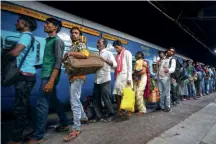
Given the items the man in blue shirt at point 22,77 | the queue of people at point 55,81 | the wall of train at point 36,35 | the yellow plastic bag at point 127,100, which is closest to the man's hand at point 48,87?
the queue of people at point 55,81

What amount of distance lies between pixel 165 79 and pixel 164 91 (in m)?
0.32

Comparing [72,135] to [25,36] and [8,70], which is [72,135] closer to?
[8,70]

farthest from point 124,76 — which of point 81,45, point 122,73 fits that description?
point 81,45

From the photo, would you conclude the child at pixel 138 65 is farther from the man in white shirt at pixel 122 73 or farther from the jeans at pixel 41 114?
the jeans at pixel 41 114

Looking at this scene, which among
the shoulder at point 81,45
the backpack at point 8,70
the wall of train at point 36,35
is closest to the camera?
the backpack at point 8,70

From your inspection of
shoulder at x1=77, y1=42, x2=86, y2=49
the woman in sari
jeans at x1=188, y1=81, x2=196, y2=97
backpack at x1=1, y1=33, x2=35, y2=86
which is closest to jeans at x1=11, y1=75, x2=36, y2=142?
backpack at x1=1, y1=33, x2=35, y2=86

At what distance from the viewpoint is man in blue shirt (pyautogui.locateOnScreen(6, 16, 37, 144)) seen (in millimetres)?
2484

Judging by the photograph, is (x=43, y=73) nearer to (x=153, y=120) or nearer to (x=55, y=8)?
(x=55, y=8)

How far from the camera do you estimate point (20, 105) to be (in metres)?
2.54

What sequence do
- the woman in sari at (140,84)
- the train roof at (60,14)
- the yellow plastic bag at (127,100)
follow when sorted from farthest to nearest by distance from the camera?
1. the woman in sari at (140,84)
2. the yellow plastic bag at (127,100)
3. the train roof at (60,14)

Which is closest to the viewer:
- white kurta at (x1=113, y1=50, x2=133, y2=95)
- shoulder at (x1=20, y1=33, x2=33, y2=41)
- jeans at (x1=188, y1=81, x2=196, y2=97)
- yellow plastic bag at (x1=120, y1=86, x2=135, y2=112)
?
shoulder at (x1=20, y1=33, x2=33, y2=41)

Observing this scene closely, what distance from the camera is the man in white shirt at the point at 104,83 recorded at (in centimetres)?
369

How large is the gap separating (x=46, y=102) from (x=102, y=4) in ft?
13.3

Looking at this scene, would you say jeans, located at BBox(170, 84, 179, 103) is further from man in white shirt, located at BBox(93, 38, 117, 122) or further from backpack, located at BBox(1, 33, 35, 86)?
backpack, located at BBox(1, 33, 35, 86)
